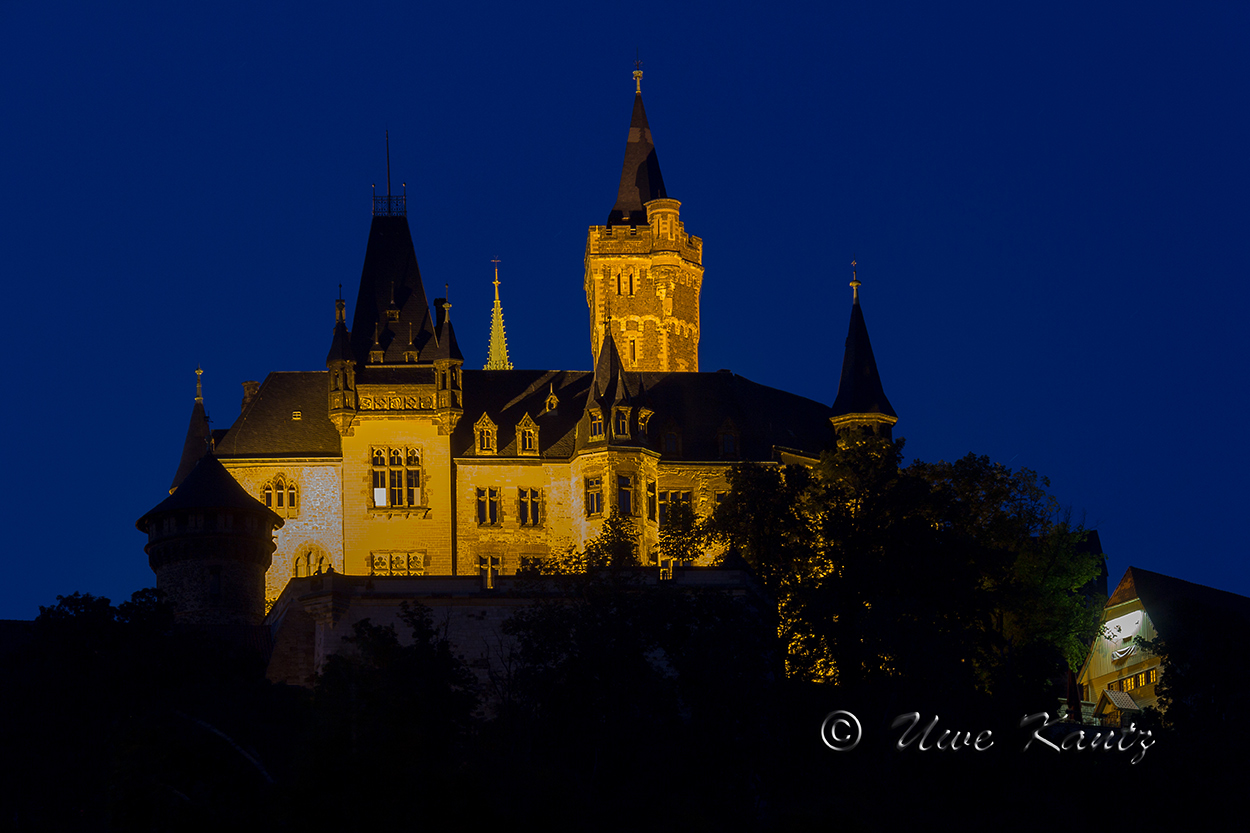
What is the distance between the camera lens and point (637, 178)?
95000 millimetres

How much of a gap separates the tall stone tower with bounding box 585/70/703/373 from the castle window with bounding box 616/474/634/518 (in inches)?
539

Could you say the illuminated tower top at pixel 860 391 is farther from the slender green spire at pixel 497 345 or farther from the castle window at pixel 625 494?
the slender green spire at pixel 497 345

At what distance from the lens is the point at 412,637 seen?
2347 inches

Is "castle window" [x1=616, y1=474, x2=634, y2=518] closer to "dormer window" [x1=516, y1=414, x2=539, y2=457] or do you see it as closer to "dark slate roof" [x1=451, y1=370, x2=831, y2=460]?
"dark slate roof" [x1=451, y1=370, x2=831, y2=460]

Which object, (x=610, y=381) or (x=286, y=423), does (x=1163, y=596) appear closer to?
(x=610, y=381)

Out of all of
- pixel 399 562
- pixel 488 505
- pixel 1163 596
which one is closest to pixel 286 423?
pixel 399 562

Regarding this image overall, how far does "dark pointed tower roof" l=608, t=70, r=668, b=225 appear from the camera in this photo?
93.2 meters

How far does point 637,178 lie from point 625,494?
24.1 metres

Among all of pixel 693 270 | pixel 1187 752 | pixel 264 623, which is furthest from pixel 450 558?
pixel 1187 752

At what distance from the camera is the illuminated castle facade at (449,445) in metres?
75.1

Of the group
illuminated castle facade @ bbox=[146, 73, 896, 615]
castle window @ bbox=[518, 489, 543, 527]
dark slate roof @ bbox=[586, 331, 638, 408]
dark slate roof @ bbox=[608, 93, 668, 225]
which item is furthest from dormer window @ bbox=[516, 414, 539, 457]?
dark slate roof @ bbox=[608, 93, 668, 225]

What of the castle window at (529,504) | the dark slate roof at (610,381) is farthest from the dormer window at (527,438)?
the dark slate roof at (610,381)

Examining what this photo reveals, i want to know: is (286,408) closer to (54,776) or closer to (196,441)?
(196,441)

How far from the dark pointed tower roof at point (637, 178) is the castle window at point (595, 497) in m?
20.1
